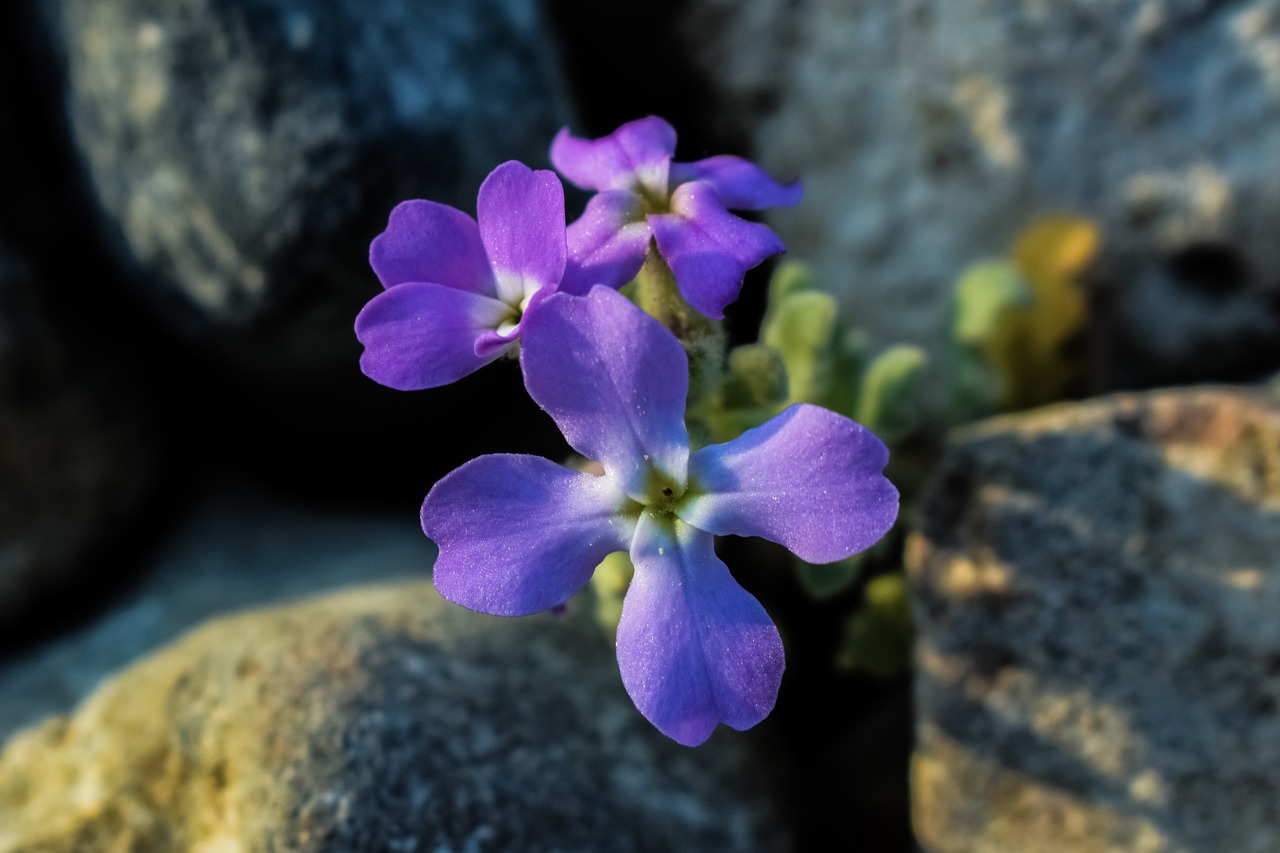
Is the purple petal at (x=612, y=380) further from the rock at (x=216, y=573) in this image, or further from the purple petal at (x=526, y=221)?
the rock at (x=216, y=573)

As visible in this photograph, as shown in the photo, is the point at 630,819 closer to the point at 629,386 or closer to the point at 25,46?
the point at 629,386

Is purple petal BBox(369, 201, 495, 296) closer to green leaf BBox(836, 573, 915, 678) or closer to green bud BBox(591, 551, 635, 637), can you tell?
green bud BBox(591, 551, 635, 637)

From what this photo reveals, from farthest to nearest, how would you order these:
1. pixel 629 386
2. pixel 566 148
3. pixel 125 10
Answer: pixel 125 10 → pixel 566 148 → pixel 629 386

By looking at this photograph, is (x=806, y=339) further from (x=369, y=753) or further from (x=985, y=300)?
(x=369, y=753)

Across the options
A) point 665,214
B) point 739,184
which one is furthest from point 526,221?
point 739,184

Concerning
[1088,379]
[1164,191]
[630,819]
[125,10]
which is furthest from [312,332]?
[1164,191]

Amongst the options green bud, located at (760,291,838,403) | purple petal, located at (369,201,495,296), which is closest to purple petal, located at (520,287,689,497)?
purple petal, located at (369,201,495,296)

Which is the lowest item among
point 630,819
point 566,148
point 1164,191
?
point 630,819
